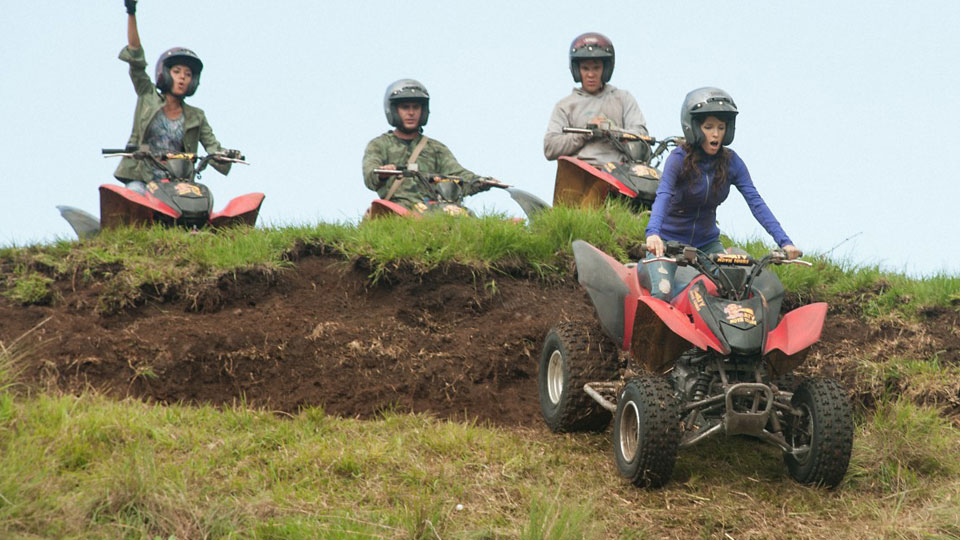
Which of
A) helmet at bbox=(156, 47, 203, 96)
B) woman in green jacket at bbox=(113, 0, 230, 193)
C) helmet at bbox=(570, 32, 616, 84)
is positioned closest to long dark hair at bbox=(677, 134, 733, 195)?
helmet at bbox=(570, 32, 616, 84)

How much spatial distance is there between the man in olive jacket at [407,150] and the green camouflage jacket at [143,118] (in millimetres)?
1438

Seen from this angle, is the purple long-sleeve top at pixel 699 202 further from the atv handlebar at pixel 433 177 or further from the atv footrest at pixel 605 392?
the atv handlebar at pixel 433 177

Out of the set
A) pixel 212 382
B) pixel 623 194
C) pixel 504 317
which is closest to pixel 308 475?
pixel 212 382

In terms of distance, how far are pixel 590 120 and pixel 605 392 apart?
4.59 m

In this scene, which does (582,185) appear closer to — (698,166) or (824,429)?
(698,166)

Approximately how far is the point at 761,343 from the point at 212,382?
3.56 m

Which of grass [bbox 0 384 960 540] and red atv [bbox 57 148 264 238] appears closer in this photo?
grass [bbox 0 384 960 540]

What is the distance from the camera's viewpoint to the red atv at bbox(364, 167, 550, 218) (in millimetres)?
9680

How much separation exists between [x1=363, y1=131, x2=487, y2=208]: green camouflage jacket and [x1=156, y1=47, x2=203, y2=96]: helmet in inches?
70.7

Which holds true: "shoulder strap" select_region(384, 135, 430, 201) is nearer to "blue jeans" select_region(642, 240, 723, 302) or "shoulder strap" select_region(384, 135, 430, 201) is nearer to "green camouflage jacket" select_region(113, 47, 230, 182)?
"green camouflage jacket" select_region(113, 47, 230, 182)

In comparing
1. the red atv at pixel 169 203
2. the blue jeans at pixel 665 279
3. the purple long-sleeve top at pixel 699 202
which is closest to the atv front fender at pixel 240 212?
the red atv at pixel 169 203

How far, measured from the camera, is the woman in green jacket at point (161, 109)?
1009cm

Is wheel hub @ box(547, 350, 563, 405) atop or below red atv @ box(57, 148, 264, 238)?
below

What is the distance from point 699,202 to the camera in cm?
651
